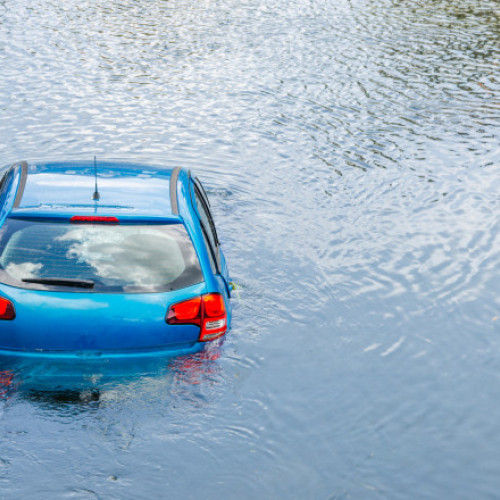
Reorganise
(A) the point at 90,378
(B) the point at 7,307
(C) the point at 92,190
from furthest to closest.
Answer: (C) the point at 92,190 → (A) the point at 90,378 → (B) the point at 7,307

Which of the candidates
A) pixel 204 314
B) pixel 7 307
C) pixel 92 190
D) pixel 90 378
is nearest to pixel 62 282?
pixel 7 307

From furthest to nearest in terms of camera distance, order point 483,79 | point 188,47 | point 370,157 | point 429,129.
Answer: point 188,47
point 483,79
point 429,129
point 370,157

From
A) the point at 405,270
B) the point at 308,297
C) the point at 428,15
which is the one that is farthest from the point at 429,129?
the point at 428,15

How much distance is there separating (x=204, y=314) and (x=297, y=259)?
12.3ft

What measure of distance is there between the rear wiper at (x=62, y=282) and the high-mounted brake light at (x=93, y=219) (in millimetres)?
462

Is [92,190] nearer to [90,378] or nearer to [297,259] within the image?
[90,378]

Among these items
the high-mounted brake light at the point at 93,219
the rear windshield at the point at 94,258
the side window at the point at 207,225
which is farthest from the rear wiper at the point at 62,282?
the side window at the point at 207,225

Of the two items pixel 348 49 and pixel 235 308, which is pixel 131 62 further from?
pixel 235 308

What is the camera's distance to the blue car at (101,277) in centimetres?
646

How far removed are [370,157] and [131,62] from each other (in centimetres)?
→ 847

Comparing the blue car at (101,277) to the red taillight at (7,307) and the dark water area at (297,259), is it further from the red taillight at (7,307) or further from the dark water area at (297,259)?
the dark water area at (297,259)

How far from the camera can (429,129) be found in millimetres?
16375

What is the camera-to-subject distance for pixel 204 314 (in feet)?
22.3

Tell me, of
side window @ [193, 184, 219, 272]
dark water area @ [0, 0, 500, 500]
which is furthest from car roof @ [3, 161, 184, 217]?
dark water area @ [0, 0, 500, 500]
